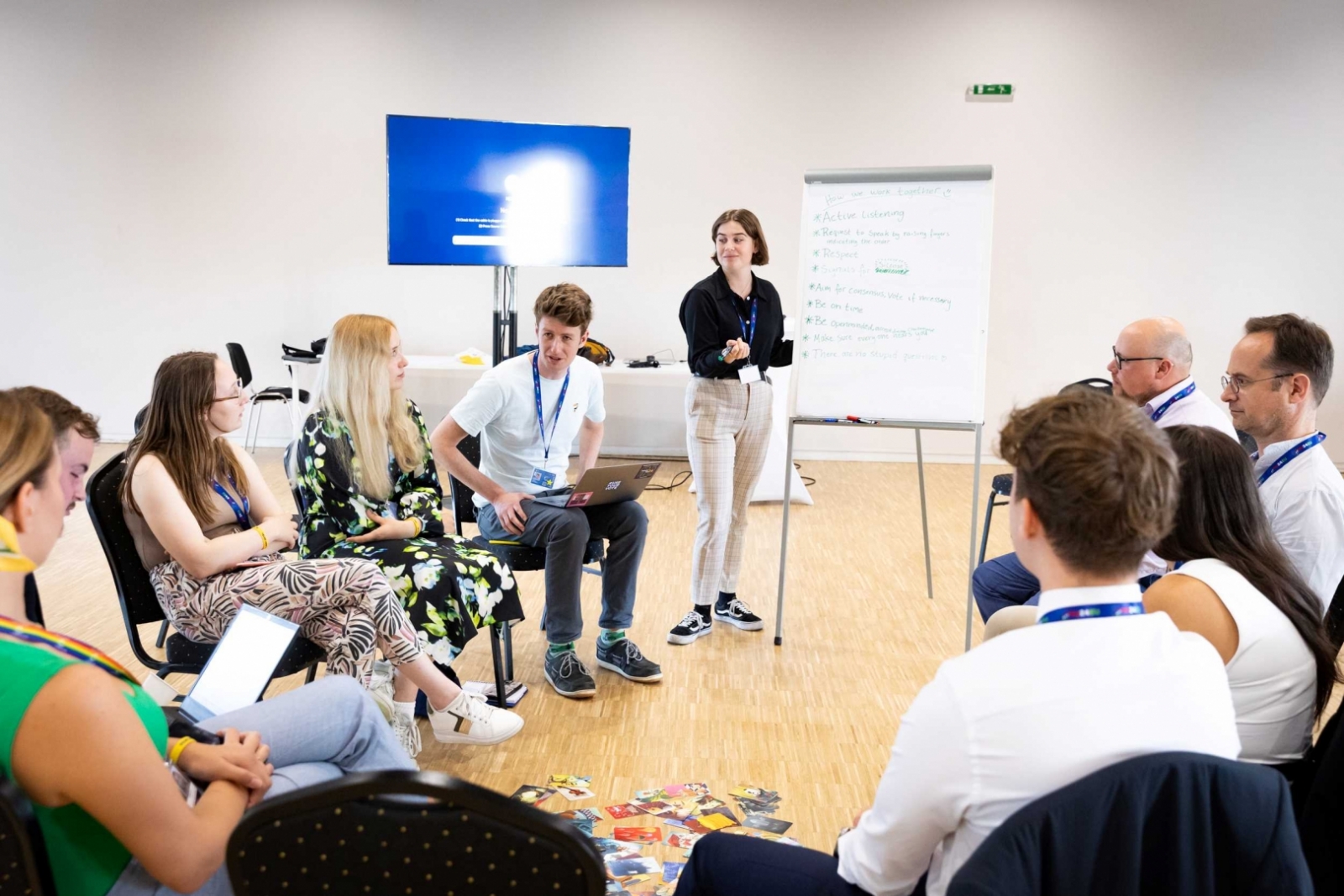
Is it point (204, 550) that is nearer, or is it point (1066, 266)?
point (204, 550)

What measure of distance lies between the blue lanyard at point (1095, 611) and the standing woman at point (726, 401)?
240cm

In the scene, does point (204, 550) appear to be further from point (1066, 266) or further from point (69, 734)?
point (1066, 266)

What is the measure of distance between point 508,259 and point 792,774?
389 centimetres

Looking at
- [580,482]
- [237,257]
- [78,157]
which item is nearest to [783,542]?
[580,482]

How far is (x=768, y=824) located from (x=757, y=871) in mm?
1054

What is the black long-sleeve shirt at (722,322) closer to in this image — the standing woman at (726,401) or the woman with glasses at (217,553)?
the standing woman at (726,401)

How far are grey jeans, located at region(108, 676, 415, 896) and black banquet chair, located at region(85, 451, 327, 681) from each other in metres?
0.65

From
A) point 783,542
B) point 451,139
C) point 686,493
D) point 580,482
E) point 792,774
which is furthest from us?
point 686,493

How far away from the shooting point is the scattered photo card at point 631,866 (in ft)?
7.22

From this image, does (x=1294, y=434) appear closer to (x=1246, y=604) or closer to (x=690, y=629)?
(x=1246, y=604)

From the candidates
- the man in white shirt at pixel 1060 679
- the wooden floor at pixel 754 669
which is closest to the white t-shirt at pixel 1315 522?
the wooden floor at pixel 754 669

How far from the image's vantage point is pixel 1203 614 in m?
1.58

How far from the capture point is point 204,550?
2.42 metres

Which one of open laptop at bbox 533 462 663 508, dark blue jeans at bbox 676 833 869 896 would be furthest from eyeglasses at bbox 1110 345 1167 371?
dark blue jeans at bbox 676 833 869 896
